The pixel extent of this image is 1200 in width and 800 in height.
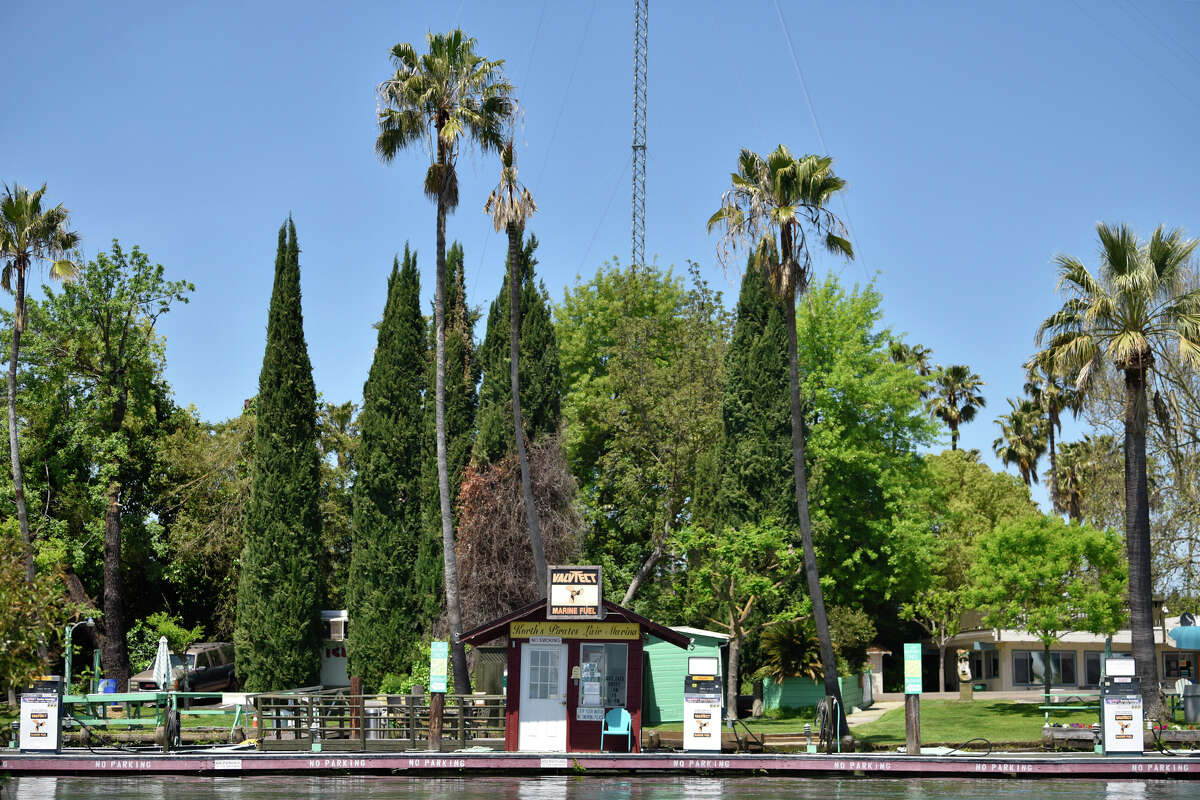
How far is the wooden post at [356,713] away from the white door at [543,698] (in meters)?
3.44

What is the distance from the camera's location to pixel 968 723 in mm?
32938

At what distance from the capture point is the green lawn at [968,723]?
29.4 m

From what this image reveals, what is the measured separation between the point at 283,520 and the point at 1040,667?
116 feet

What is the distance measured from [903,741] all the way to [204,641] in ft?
106

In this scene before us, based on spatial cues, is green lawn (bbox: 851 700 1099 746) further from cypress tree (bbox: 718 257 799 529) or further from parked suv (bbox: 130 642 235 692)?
parked suv (bbox: 130 642 235 692)

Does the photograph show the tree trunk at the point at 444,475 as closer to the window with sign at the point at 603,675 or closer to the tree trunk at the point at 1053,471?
the window with sign at the point at 603,675

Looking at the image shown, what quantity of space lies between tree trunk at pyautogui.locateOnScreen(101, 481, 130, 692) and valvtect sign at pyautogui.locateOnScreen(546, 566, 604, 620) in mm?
25040

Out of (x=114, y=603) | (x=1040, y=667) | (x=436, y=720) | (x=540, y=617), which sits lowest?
(x=1040, y=667)

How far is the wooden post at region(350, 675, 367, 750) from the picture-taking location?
26453 millimetres

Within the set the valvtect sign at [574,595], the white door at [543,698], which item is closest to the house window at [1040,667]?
the white door at [543,698]

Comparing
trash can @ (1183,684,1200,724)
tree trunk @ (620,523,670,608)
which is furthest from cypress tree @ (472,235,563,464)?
trash can @ (1183,684,1200,724)

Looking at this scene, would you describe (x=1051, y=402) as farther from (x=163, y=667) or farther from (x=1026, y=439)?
(x=163, y=667)

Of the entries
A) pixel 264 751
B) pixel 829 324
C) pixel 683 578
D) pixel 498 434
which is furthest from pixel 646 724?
pixel 829 324

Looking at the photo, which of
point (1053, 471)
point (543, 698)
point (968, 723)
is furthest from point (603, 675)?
point (1053, 471)
